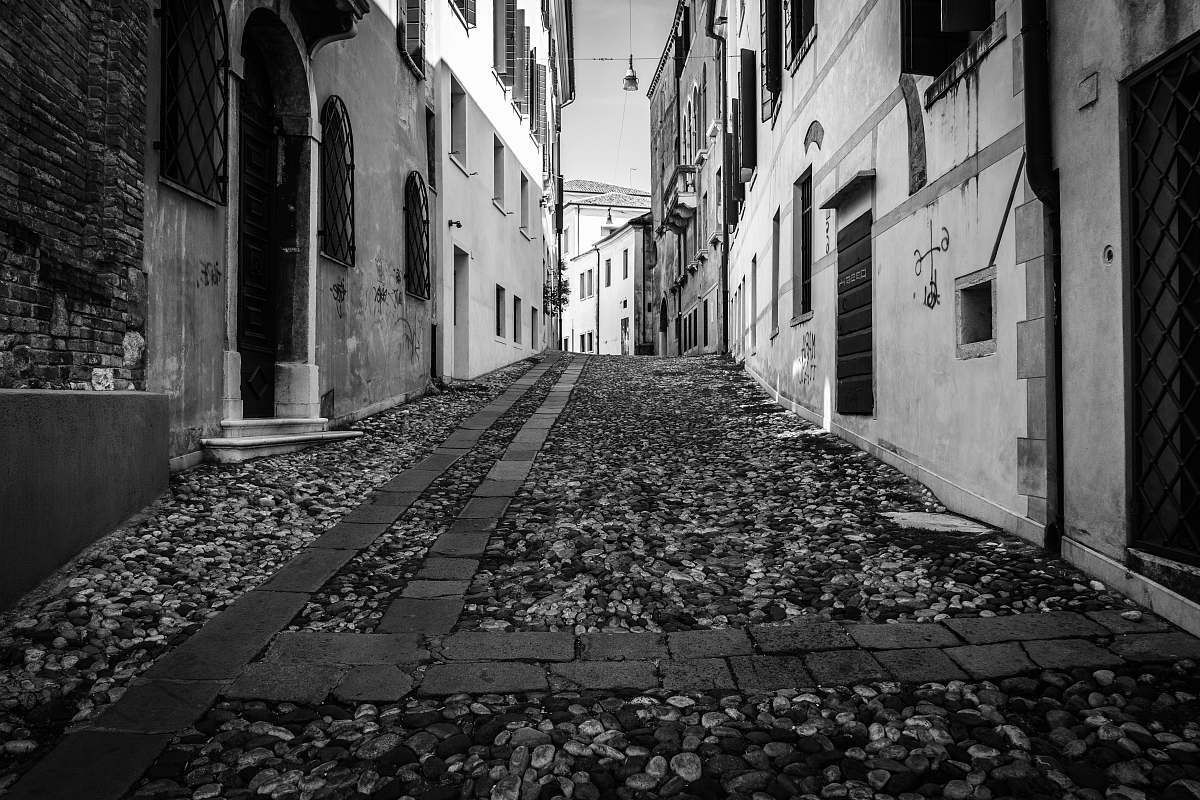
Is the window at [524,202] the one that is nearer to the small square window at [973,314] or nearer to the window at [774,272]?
the window at [774,272]

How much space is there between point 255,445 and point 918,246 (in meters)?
5.53

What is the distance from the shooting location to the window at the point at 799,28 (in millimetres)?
9375

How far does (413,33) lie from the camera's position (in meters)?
11.3

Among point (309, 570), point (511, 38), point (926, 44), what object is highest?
point (511, 38)

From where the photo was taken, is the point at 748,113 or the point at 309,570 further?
the point at 748,113

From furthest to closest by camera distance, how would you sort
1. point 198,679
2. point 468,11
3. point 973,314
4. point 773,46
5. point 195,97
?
point 468,11 → point 773,46 → point 195,97 → point 973,314 → point 198,679

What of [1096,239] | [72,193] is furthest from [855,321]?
[72,193]

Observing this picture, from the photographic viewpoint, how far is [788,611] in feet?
12.5

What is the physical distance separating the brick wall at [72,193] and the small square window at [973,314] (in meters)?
5.38

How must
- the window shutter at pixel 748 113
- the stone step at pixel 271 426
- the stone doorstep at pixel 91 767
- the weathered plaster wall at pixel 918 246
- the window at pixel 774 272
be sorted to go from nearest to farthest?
the stone doorstep at pixel 91 767, the weathered plaster wall at pixel 918 246, the stone step at pixel 271 426, the window at pixel 774 272, the window shutter at pixel 748 113

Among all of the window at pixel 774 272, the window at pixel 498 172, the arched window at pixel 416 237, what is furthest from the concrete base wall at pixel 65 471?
the window at pixel 498 172

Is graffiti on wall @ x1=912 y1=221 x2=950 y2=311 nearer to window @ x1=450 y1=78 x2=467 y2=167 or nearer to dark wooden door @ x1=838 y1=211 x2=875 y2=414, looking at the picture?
dark wooden door @ x1=838 y1=211 x2=875 y2=414

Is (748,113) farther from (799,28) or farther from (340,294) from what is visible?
(340,294)

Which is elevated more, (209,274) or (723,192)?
(723,192)
